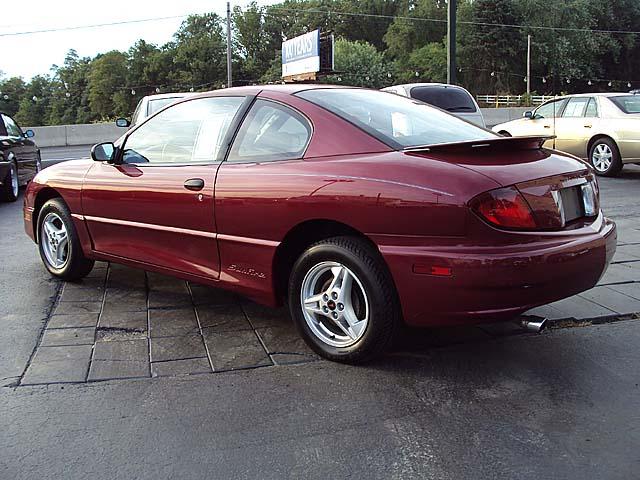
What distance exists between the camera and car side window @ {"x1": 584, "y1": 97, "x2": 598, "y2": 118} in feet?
37.9

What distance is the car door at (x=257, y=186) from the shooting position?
3730mm

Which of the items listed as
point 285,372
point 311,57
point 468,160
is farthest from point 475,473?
point 311,57

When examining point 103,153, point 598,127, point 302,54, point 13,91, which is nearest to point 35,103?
point 13,91

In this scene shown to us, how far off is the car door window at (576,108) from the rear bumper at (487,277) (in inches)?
371

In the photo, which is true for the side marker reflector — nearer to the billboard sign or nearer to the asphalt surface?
the asphalt surface

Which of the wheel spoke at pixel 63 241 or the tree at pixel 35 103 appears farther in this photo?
the tree at pixel 35 103

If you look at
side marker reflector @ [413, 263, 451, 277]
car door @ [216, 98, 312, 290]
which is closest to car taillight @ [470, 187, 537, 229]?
side marker reflector @ [413, 263, 451, 277]

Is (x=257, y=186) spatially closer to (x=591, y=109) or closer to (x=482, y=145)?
(x=482, y=145)

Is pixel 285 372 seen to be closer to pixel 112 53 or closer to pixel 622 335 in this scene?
pixel 622 335

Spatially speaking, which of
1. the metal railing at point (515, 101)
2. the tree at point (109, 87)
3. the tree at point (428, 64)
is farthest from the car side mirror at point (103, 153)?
the tree at point (109, 87)

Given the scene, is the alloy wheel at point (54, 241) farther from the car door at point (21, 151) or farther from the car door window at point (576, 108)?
the car door window at point (576, 108)

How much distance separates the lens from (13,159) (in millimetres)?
10625

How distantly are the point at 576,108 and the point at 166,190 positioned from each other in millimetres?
9804

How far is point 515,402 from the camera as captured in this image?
313 cm
